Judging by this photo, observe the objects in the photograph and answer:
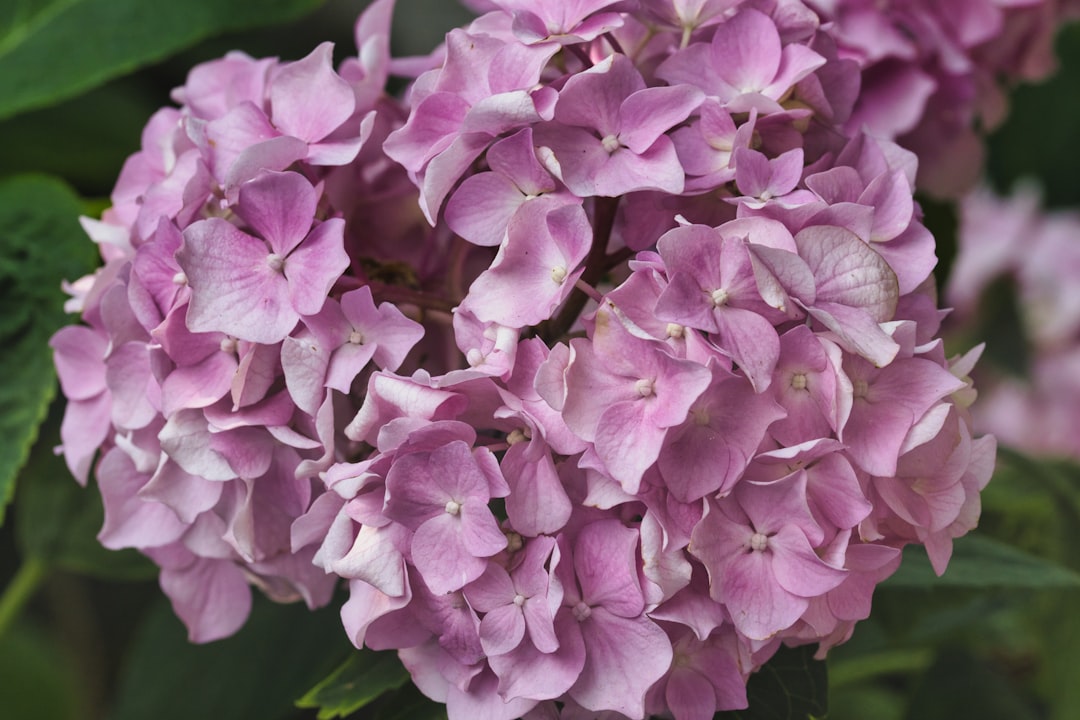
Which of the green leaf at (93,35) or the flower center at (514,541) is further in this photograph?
the green leaf at (93,35)

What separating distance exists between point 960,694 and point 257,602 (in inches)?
16.0

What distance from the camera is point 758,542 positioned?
345mm

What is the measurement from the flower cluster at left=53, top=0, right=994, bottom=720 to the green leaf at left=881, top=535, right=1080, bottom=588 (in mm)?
119

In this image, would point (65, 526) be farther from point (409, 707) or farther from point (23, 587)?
point (409, 707)

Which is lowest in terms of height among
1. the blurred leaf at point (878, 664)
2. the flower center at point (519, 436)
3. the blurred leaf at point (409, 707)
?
the blurred leaf at point (878, 664)

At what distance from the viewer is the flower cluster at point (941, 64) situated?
0.57m

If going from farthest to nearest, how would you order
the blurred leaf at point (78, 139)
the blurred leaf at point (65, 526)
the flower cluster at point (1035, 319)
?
the flower cluster at point (1035, 319) → the blurred leaf at point (78, 139) → the blurred leaf at point (65, 526)

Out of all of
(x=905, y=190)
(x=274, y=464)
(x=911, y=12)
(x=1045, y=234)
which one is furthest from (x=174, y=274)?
(x=1045, y=234)

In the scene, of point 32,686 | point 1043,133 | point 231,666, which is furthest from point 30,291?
point 1043,133

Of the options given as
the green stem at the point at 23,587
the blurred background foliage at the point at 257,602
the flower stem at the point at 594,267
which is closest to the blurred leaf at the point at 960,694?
the blurred background foliage at the point at 257,602

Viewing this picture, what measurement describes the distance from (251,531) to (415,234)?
14 centimetres

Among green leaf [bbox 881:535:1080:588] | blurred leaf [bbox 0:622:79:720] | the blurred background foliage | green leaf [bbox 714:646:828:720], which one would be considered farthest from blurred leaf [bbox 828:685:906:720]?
blurred leaf [bbox 0:622:79:720]

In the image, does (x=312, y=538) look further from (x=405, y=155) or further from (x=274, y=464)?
(x=405, y=155)

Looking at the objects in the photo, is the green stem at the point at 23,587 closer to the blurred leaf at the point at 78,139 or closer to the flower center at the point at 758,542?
the blurred leaf at the point at 78,139
